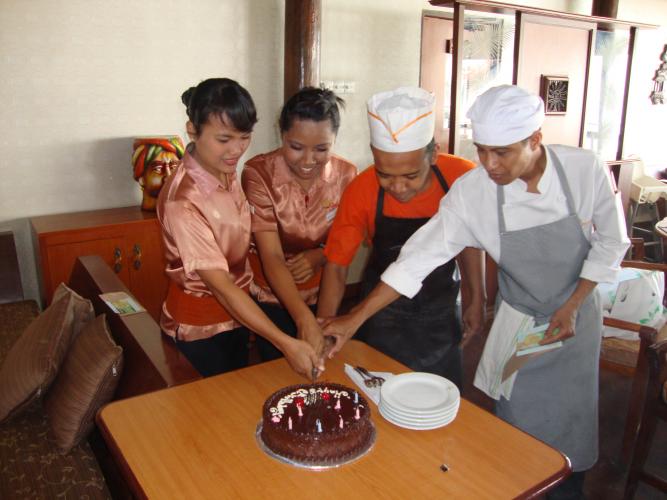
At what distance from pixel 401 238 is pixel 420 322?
0.32 m

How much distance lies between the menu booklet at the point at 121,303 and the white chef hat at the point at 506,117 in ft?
4.70

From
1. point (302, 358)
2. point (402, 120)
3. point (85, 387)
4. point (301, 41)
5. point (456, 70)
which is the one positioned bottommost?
point (85, 387)

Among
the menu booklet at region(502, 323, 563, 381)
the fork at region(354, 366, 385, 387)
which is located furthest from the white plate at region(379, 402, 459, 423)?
the menu booklet at region(502, 323, 563, 381)

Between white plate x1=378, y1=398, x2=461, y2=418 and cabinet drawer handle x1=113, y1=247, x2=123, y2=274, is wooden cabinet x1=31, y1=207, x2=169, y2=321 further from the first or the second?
white plate x1=378, y1=398, x2=461, y2=418

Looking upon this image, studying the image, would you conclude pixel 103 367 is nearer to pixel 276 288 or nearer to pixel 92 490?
pixel 92 490

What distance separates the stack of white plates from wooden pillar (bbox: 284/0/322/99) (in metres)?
3.09

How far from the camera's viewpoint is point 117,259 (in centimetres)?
352

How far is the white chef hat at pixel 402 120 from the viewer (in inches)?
73.0

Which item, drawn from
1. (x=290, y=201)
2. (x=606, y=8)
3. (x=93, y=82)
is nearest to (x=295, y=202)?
(x=290, y=201)

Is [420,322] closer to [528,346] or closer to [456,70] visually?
[528,346]

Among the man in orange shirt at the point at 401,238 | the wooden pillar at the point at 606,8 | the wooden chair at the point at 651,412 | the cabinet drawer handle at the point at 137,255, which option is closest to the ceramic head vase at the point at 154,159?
the cabinet drawer handle at the point at 137,255

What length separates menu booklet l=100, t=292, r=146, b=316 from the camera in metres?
2.28

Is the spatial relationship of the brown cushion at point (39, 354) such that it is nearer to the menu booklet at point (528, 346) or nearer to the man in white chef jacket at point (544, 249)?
the man in white chef jacket at point (544, 249)

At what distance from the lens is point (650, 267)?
2980 millimetres
